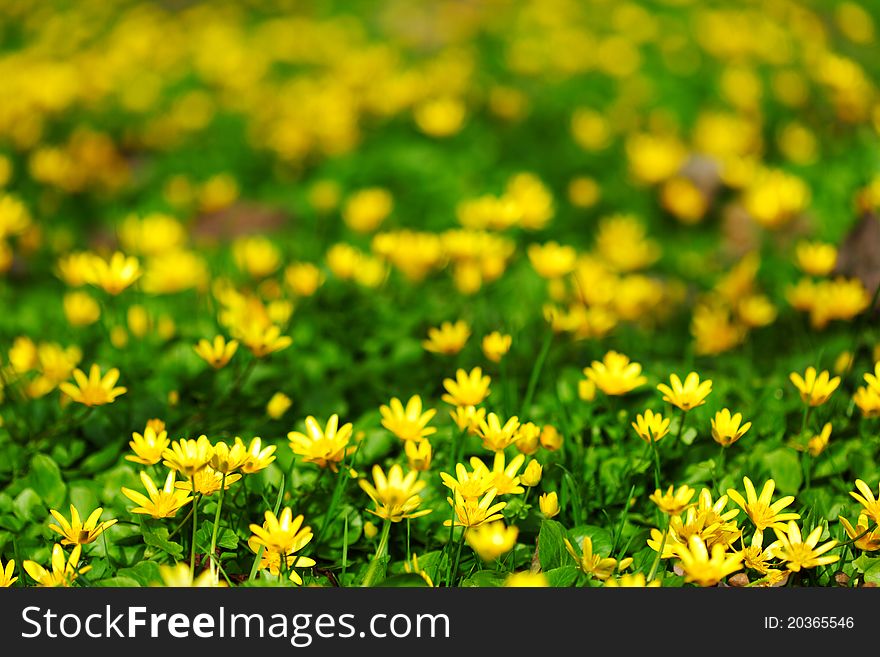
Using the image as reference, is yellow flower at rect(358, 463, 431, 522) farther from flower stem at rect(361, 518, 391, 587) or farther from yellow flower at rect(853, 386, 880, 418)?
yellow flower at rect(853, 386, 880, 418)

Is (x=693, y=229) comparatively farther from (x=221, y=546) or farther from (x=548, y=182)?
(x=221, y=546)

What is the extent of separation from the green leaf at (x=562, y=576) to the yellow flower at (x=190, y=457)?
0.91 meters

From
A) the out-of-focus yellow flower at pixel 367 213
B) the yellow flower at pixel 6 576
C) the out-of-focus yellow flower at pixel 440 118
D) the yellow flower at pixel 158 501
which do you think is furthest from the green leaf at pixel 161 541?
the out-of-focus yellow flower at pixel 440 118

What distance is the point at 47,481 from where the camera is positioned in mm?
2469

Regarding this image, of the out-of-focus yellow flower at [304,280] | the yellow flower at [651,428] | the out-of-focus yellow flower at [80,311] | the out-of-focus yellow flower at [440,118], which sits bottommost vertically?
the yellow flower at [651,428]

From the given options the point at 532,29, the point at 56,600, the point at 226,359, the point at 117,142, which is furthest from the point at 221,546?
the point at 532,29

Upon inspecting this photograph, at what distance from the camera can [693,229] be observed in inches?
201

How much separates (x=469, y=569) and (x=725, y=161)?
13.0 feet

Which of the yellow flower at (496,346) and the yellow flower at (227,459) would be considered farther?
the yellow flower at (496,346)

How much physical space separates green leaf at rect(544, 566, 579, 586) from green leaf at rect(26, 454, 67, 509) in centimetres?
150

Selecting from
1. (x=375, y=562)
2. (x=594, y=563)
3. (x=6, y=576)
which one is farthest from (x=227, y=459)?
(x=594, y=563)

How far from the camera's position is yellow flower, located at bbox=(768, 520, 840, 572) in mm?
1963

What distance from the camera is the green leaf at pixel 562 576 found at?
2.01 metres

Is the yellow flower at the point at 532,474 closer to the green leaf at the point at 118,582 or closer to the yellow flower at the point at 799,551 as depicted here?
the yellow flower at the point at 799,551
